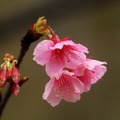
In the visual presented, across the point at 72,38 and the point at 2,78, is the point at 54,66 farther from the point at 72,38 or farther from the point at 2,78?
the point at 72,38

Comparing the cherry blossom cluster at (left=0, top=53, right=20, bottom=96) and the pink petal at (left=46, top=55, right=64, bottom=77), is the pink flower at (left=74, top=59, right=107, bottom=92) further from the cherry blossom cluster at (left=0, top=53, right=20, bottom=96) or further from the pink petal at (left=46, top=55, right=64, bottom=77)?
the cherry blossom cluster at (left=0, top=53, right=20, bottom=96)

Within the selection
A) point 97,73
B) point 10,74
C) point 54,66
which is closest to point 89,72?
point 97,73

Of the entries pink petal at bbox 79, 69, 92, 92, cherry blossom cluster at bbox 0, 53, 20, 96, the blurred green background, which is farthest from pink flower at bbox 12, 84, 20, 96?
the blurred green background

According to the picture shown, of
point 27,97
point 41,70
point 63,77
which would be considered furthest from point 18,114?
point 63,77

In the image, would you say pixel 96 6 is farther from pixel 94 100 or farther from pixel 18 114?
pixel 18 114

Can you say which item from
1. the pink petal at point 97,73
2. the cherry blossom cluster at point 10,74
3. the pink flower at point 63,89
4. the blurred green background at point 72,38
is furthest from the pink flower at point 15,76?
the blurred green background at point 72,38

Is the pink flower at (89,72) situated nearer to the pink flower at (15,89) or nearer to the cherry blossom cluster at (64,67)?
the cherry blossom cluster at (64,67)

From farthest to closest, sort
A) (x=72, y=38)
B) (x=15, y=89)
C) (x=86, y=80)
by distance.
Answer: (x=72, y=38), (x=86, y=80), (x=15, y=89)
